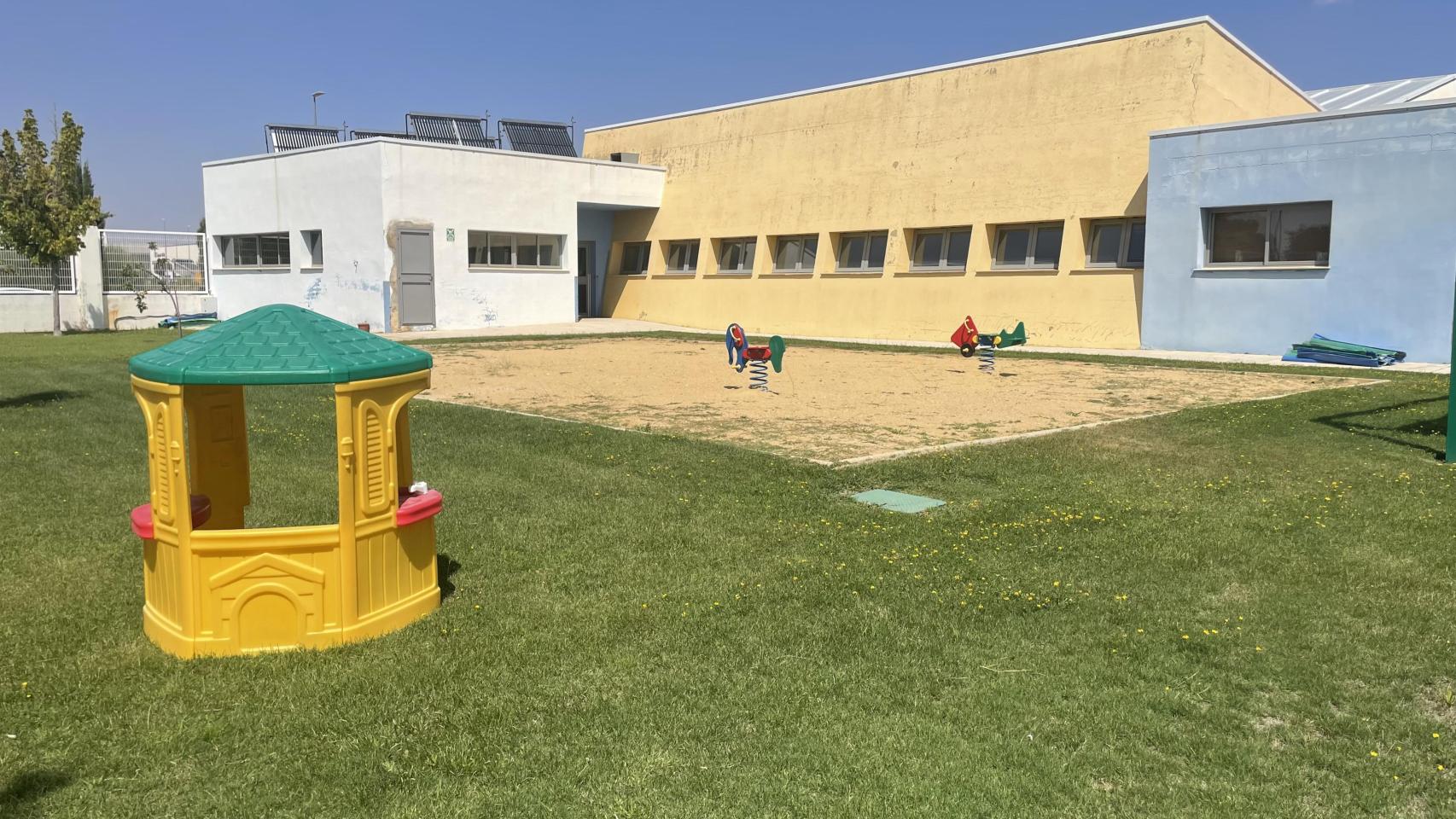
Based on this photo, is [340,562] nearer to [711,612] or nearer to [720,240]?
[711,612]

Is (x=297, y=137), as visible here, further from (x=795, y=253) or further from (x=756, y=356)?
(x=756, y=356)

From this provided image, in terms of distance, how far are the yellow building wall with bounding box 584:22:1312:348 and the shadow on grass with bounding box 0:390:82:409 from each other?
18412 millimetres

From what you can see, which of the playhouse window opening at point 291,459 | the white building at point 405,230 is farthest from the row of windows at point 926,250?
the playhouse window opening at point 291,459

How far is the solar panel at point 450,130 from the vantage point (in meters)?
31.3

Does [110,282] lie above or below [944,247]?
below

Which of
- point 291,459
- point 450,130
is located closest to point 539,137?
point 450,130

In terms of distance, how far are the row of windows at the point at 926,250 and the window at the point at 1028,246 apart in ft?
0.06

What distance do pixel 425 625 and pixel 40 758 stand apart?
5.52 ft

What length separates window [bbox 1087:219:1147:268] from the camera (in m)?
22.4

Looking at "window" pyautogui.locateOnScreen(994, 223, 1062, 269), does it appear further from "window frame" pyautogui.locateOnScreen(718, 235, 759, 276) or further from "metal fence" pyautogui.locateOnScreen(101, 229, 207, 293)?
"metal fence" pyautogui.locateOnScreen(101, 229, 207, 293)

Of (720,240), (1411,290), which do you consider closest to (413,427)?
(1411,290)

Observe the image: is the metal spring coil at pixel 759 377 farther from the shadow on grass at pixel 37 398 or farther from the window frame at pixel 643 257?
the window frame at pixel 643 257

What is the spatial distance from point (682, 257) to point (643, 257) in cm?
173

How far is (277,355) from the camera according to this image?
466 centimetres
